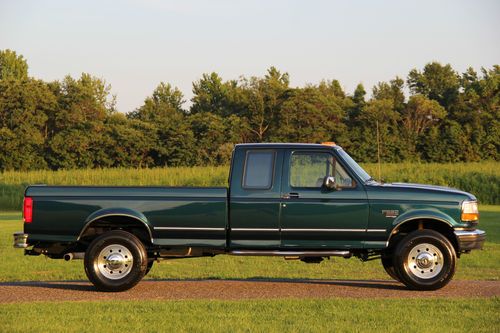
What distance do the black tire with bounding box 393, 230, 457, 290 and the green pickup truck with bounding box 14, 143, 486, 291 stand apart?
0.5 inches

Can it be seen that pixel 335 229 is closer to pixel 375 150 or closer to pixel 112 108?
pixel 375 150

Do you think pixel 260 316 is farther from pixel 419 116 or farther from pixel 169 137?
pixel 419 116

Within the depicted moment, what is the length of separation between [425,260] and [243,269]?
7.28m

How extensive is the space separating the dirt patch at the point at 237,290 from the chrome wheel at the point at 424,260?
29cm

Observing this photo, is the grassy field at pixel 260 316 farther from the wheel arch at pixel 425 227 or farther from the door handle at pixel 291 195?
the door handle at pixel 291 195

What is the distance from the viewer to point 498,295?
41.3ft

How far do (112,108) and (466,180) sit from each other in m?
42.5

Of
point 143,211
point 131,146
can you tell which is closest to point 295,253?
point 143,211

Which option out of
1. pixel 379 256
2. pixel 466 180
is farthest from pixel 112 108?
pixel 379 256

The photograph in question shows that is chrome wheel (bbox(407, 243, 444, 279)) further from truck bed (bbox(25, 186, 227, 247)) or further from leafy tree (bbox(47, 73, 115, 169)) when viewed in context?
leafy tree (bbox(47, 73, 115, 169))

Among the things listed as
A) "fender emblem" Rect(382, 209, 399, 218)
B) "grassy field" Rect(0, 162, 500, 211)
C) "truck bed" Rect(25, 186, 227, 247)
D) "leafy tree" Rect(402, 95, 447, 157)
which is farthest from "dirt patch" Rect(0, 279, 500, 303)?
"leafy tree" Rect(402, 95, 447, 157)

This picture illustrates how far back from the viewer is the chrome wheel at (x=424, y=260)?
1296 centimetres

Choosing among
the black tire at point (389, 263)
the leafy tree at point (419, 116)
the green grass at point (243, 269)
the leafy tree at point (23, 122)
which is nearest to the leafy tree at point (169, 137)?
the leafy tree at point (23, 122)

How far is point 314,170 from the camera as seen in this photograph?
1330 centimetres
